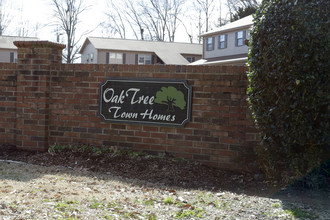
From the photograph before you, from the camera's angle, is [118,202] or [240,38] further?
[240,38]

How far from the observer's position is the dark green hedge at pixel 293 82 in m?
5.42

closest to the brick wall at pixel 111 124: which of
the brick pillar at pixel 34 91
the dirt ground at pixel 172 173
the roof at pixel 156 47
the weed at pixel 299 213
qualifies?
the brick pillar at pixel 34 91

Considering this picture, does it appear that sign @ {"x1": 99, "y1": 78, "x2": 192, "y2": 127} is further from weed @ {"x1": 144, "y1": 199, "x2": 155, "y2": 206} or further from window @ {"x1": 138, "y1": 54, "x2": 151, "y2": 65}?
window @ {"x1": 138, "y1": 54, "x2": 151, "y2": 65}

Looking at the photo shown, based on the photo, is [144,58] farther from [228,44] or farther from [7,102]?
[7,102]

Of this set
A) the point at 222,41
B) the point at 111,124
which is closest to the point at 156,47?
the point at 222,41

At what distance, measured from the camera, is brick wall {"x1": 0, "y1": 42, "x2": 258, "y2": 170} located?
6.85 metres

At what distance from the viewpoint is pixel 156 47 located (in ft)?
113

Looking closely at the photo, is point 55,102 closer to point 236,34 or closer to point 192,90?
point 192,90

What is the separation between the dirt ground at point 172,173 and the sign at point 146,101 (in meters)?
0.69

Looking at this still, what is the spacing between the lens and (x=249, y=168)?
6.66 m

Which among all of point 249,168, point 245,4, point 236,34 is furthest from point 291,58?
point 245,4

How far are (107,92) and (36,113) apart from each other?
1.53 m

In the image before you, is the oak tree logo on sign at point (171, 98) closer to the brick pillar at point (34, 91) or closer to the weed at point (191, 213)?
the brick pillar at point (34, 91)

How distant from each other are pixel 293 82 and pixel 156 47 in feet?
96.4
